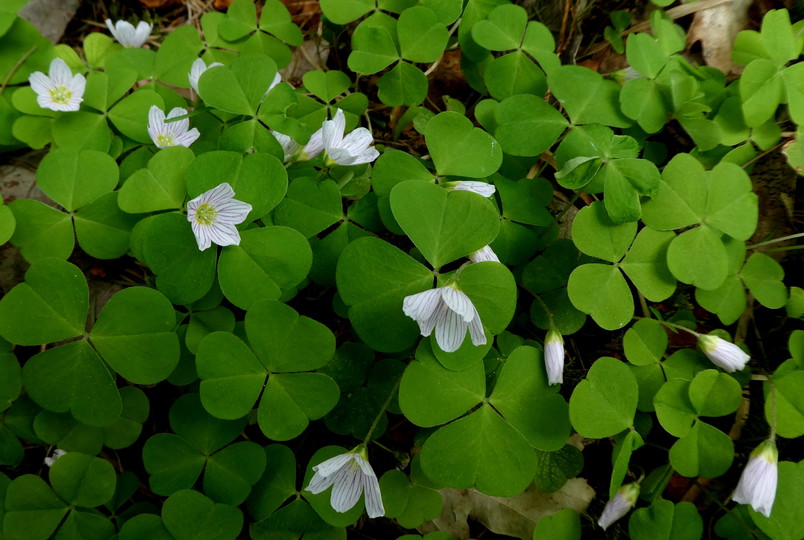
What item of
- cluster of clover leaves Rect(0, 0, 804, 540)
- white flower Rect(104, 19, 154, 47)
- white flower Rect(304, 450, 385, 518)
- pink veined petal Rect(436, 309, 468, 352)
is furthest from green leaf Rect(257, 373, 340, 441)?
white flower Rect(104, 19, 154, 47)

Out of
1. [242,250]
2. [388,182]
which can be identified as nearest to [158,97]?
[242,250]

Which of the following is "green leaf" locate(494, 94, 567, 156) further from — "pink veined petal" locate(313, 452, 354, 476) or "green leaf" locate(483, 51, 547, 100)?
"pink veined petal" locate(313, 452, 354, 476)

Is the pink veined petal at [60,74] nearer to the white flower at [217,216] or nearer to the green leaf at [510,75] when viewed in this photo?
the white flower at [217,216]

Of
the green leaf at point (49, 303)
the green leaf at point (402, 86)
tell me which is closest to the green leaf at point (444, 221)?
the green leaf at point (402, 86)

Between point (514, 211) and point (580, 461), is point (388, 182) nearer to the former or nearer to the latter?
point (514, 211)

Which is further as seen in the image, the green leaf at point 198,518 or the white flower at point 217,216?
the green leaf at point 198,518

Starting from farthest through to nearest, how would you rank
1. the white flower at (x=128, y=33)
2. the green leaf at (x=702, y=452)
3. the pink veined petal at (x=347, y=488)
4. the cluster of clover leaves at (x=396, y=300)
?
the white flower at (x=128, y=33)
the green leaf at (x=702, y=452)
the cluster of clover leaves at (x=396, y=300)
the pink veined petal at (x=347, y=488)
